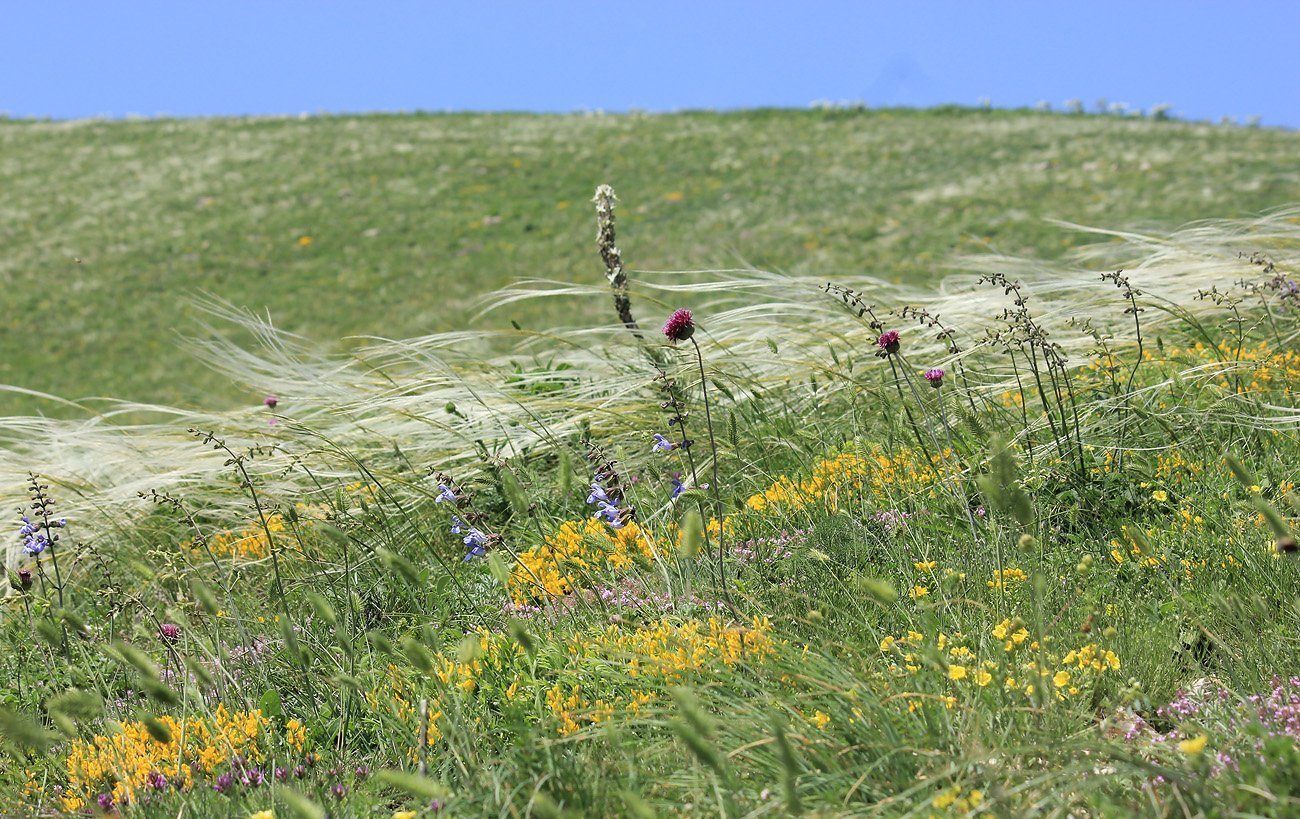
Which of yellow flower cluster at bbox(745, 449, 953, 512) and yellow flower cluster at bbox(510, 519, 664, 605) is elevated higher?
yellow flower cluster at bbox(745, 449, 953, 512)

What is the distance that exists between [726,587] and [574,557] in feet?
2.32

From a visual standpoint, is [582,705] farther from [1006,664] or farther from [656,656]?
[1006,664]

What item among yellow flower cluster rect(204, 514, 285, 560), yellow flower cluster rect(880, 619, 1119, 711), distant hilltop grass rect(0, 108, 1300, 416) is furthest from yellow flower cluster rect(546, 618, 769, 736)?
distant hilltop grass rect(0, 108, 1300, 416)

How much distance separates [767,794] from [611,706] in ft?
1.54

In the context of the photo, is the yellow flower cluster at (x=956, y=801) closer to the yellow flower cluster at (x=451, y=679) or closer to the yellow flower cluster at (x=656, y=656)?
the yellow flower cluster at (x=656, y=656)

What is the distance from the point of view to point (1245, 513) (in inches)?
105

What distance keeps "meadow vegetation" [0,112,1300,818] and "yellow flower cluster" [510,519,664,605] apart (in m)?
0.01

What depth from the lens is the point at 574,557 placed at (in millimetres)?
3057

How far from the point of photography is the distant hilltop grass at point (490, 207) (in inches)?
712

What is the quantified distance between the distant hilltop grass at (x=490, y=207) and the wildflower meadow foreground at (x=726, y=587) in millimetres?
9359

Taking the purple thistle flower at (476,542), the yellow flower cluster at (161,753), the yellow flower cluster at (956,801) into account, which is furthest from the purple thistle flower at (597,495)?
the yellow flower cluster at (956,801)

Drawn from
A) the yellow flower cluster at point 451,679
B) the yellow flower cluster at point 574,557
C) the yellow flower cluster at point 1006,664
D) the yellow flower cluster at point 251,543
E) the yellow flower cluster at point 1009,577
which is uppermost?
the yellow flower cluster at point 1009,577

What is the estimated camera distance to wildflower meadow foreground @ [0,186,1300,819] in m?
1.91

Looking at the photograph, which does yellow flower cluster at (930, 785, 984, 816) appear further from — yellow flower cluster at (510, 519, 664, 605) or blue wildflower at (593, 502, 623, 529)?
blue wildflower at (593, 502, 623, 529)
